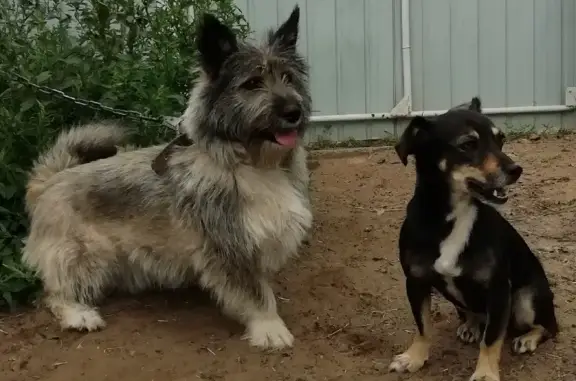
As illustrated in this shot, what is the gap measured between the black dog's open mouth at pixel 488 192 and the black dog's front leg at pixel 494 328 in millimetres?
328

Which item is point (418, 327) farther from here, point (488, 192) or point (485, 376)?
point (488, 192)

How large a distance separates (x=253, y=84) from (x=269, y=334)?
4.04 ft

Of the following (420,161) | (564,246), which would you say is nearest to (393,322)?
(420,161)

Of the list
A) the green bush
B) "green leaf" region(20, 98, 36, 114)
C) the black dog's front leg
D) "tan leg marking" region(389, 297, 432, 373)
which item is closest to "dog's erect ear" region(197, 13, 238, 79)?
the green bush

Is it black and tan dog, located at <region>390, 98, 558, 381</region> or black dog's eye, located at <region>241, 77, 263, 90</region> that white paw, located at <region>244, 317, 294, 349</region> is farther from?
black dog's eye, located at <region>241, 77, 263, 90</region>

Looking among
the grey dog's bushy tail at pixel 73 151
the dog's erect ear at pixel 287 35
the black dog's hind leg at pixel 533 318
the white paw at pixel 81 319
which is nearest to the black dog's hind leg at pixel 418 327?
the black dog's hind leg at pixel 533 318

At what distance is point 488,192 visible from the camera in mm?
3090

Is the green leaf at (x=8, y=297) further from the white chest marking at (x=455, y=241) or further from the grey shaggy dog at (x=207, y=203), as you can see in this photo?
the white chest marking at (x=455, y=241)

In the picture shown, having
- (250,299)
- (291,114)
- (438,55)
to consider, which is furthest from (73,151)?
(438,55)

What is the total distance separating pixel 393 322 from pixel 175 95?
205 centimetres

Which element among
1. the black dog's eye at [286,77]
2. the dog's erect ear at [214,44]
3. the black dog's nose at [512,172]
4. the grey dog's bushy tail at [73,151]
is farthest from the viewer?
the grey dog's bushy tail at [73,151]

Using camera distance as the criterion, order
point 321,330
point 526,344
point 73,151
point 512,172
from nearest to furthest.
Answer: point 512,172 < point 526,344 < point 321,330 < point 73,151

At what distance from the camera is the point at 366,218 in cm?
558

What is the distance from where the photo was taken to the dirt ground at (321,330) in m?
3.55
